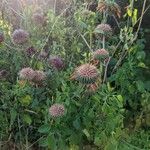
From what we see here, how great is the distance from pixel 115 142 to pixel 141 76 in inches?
29.6

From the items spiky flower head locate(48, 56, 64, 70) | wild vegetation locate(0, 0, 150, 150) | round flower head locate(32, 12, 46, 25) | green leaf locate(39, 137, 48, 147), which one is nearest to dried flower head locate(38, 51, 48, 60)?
wild vegetation locate(0, 0, 150, 150)

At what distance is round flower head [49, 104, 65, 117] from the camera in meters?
2.57

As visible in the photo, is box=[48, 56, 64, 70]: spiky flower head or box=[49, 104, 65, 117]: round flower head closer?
box=[49, 104, 65, 117]: round flower head

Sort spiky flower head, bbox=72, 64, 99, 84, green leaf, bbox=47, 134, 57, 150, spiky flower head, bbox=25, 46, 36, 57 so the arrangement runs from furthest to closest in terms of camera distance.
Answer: spiky flower head, bbox=25, 46, 36, 57
green leaf, bbox=47, 134, 57, 150
spiky flower head, bbox=72, 64, 99, 84

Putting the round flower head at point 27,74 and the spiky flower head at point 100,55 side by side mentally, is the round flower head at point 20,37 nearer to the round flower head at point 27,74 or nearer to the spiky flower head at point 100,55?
the round flower head at point 27,74

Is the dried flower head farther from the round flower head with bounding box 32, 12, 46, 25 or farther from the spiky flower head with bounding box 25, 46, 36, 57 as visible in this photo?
the round flower head with bounding box 32, 12, 46, 25

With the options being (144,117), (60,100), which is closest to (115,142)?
(60,100)

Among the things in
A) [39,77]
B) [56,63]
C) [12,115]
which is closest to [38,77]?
[39,77]

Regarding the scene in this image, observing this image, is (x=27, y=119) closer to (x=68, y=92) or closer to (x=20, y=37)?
(x=68, y=92)

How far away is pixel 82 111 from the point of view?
2.82 metres

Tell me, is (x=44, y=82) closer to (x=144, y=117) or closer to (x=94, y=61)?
(x=94, y=61)

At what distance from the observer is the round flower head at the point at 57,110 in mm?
2572

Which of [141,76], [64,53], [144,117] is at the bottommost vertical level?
[144,117]

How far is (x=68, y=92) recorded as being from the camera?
2.77 metres
